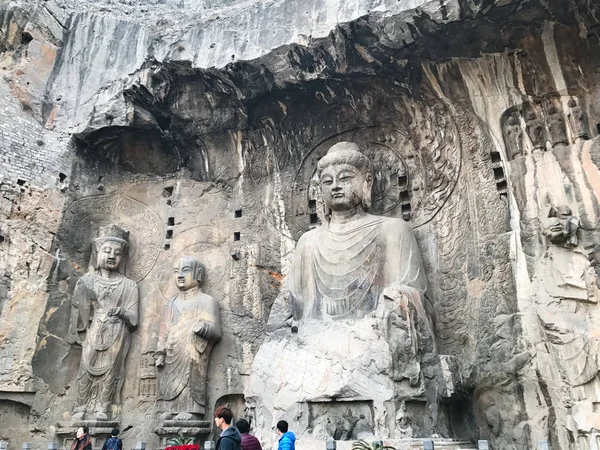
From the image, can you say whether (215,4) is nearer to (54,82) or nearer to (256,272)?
(54,82)

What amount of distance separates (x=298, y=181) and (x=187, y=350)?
3108 mm

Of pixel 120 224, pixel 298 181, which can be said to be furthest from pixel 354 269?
pixel 120 224

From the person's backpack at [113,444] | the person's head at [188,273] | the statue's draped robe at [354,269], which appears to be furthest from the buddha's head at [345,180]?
the person's backpack at [113,444]

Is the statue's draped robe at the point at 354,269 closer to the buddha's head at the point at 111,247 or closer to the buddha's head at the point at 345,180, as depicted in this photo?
the buddha's head at the point at 345,180

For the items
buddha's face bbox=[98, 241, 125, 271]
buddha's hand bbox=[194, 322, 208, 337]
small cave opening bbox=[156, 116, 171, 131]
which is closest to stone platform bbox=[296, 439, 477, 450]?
buddha's hand bbox=[194, 322, 208, 337]

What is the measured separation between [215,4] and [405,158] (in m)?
5.27

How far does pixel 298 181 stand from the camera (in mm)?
8953

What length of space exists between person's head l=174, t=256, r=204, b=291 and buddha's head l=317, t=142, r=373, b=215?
7.51 feet

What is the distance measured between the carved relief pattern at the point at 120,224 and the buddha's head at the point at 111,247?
294 millimetres

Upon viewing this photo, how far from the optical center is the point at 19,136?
8625 mm

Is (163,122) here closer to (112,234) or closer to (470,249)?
(112,234)

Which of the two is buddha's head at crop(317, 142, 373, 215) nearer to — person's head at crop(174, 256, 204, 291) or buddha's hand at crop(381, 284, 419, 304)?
buddha's hand at crop(381, 284, 419, 304)

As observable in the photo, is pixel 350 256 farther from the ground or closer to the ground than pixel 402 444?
farther from the ground

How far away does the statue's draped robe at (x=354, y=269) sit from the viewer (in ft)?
21.9
